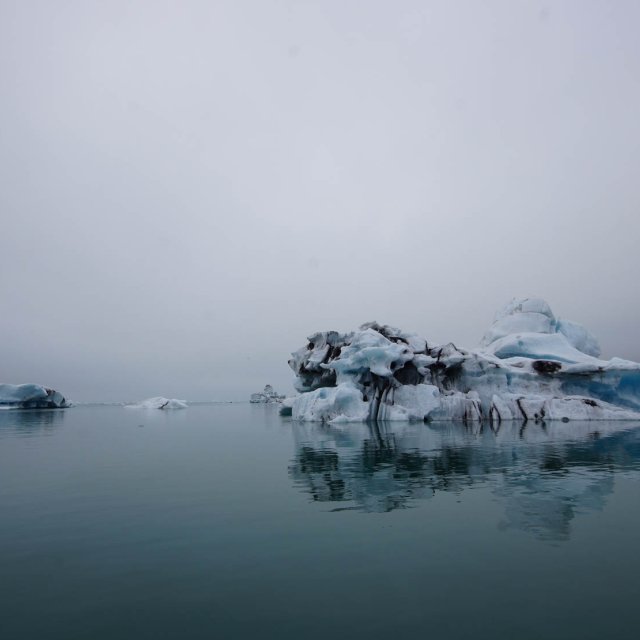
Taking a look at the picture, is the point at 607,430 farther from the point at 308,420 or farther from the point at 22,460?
the point at 22,460

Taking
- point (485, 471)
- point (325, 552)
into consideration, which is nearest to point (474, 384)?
point (485, 471)

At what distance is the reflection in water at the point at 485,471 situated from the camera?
8.74 meters

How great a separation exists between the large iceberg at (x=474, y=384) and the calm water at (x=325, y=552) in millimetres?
20839

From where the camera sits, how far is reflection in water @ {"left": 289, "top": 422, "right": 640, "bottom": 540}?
28.7 ft

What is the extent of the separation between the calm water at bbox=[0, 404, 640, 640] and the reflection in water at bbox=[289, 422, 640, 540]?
9 cm

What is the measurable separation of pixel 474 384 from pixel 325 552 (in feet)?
107

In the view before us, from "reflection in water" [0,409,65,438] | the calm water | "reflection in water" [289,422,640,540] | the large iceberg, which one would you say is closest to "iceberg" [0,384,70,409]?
"reflection in water" [0,409,65,438]

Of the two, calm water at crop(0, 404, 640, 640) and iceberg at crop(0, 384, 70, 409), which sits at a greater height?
iceberg at crop(0, 384, 70, 409)

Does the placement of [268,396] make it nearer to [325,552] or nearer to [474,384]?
[474,384]

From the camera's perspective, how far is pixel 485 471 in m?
12.4

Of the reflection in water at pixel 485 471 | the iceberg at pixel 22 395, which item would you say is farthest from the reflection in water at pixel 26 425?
the reflection in water at pixel 485 471

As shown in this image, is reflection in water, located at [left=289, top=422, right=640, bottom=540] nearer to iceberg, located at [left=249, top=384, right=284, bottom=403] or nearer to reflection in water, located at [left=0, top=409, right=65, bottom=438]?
reflection in water, located at [left=0, top=409, right=65, bottom=438]

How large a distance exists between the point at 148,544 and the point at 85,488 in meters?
5.46

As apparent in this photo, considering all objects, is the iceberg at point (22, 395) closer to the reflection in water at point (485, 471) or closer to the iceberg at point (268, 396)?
the iceberg at point (268, 396)
